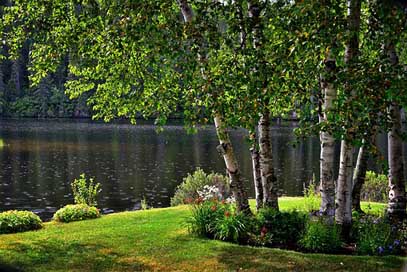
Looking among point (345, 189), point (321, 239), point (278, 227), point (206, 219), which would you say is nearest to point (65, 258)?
point (206, 219)

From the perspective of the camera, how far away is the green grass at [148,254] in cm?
985

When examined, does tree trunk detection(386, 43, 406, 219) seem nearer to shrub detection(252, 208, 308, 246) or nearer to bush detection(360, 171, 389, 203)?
shrub detection(252, 208, 308, 246)

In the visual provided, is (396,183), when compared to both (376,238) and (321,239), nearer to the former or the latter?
(376,238)

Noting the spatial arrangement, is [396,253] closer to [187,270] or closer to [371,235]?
[371,235]

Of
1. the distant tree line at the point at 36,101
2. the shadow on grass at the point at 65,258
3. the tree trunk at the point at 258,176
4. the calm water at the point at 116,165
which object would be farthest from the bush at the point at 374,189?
the distant tree line at the point at 36,101

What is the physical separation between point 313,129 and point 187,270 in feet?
13.9

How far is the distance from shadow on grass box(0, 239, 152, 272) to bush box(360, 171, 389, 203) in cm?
1450

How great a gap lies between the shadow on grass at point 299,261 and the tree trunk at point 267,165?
193 centimetres

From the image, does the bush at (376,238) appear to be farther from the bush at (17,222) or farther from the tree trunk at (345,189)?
the bush at (17,222)

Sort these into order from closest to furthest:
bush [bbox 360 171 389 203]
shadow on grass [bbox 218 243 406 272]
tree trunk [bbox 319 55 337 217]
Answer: shadow on grass [bbox 218 243 406 272] < tree trunk [bbox 319 55 337 217] < bush [bbox 360 171 389 203]

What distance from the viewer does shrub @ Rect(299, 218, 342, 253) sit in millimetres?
10867

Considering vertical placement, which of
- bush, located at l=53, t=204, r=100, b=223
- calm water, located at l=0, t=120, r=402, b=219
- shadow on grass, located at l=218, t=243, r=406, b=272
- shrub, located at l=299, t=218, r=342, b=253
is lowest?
calm water, located at l=0, t=120, r=402, b=219

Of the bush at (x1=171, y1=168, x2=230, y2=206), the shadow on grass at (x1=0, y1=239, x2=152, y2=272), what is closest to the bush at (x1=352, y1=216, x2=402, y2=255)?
the shadow on grass at (x1=0, y1=239, x2=152, y2=272)

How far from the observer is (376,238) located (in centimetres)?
1080
